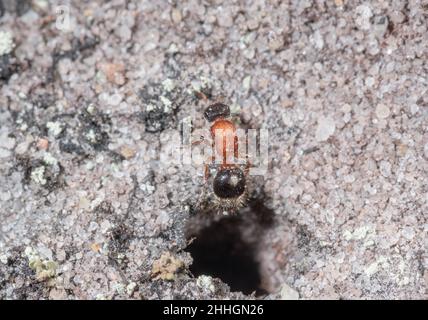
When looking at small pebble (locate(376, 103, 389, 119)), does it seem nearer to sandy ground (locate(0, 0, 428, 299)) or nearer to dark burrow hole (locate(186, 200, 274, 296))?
sandy ground (locate(0, 0, 428, 299))

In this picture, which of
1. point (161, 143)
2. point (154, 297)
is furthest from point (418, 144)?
point (154, 297)

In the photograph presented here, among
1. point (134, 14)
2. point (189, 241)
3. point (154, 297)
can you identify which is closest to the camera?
point (154, 297)

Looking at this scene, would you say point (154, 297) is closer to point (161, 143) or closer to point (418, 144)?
point (161, 143)

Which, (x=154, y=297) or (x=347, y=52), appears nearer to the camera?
(x=154, y=297)

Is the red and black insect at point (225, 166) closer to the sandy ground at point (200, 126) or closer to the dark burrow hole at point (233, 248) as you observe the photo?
the sandy ground at point (200, 126)

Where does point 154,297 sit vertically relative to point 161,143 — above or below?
below

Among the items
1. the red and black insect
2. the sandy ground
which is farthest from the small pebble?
the red and black insect
